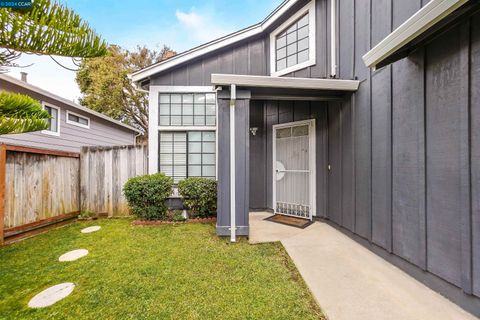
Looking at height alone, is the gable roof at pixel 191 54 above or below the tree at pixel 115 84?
below

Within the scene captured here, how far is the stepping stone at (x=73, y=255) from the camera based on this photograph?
333 centimetres

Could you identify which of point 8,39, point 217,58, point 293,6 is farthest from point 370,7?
point 8,39

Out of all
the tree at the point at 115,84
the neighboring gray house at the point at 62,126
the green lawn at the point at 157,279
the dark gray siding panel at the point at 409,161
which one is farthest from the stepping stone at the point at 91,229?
the tree at the point at 115,84

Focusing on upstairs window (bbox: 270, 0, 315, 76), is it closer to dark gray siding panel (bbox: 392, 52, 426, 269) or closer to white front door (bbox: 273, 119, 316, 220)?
white front door (bbox: 273, 119, 316, 220)

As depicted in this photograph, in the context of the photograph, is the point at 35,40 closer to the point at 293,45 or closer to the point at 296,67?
the point at 296,67

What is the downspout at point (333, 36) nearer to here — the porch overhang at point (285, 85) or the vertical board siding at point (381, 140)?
the porch overhang at point (285, 85)

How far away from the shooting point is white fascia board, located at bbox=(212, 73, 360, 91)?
12.2 feet

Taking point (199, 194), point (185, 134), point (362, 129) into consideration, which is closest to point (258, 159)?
point (199, 194)

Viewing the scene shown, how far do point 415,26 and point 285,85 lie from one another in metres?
1.93

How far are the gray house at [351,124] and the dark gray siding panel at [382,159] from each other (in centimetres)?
2

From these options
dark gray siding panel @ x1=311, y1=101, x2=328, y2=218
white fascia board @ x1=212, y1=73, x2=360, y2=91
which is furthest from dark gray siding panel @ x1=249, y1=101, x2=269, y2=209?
white fascia board @ x1=212, y1=73, x2=360, y2=91

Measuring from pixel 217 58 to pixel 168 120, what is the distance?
7.20ft

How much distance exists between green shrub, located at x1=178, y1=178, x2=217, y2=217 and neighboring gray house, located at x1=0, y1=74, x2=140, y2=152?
125 inches

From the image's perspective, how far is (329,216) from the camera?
4730 millimetres
